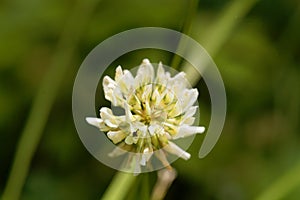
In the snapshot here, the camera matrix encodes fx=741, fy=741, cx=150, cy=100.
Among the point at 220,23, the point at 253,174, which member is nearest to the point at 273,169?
the point at 253,174

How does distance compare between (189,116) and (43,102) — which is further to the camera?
(43,102)

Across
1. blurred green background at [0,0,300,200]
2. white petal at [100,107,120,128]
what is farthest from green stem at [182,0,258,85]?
white petal at [100,107,120,128]

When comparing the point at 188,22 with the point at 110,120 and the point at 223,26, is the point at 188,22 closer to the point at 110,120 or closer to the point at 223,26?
the point at 110,120

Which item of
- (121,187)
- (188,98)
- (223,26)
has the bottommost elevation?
(121,187)

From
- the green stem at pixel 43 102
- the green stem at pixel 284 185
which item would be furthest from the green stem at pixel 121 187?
the green stem at pixel 284 185

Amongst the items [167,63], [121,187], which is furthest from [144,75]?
[167,63]

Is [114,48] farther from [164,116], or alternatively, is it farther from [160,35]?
[164,116]

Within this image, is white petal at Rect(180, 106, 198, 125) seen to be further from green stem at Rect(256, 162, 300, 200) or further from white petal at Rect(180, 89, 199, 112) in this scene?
green stem at Rect(256, 162, 300, 200)
